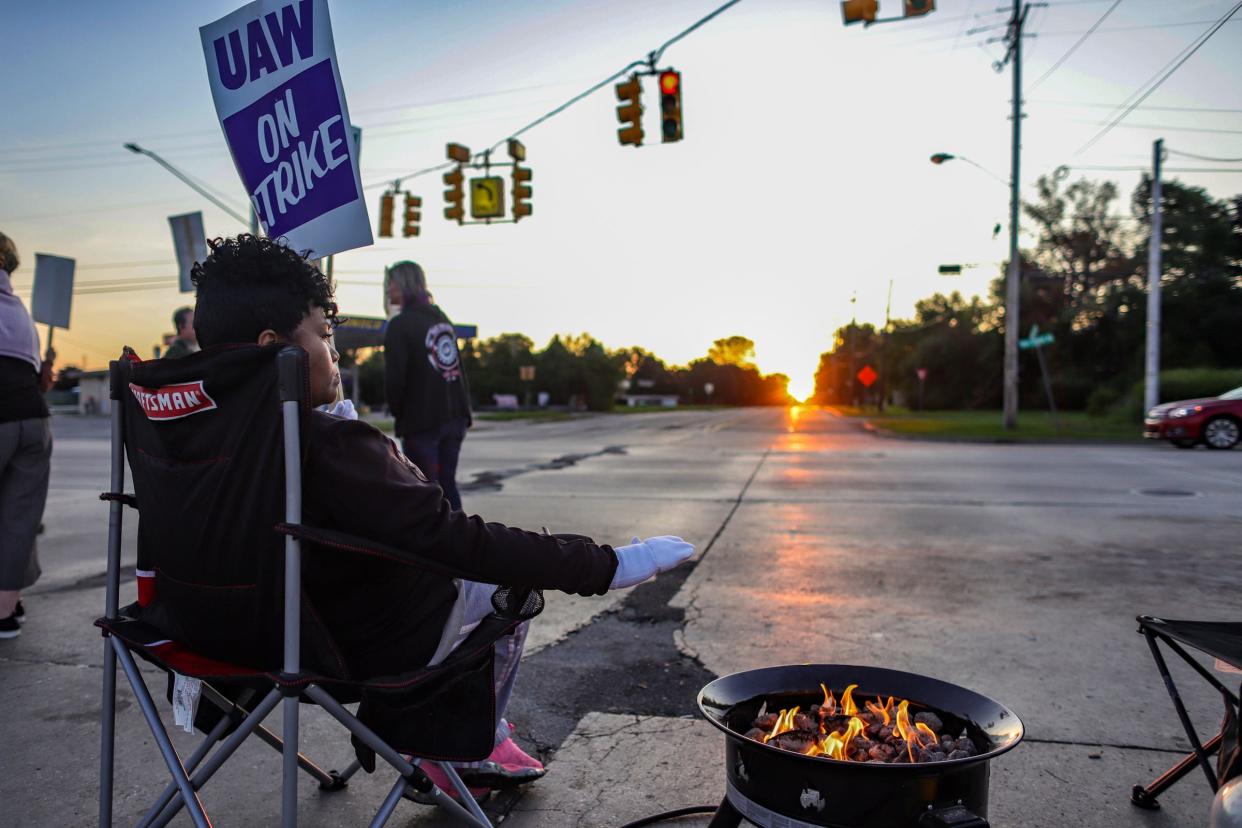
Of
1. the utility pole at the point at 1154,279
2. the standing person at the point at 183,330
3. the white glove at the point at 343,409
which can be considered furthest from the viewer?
the utility pole at the point at 1154,279

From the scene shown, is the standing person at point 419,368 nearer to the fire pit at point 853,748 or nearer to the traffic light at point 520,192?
the fire pit at point 853,748

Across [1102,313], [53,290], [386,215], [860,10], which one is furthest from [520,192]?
[1102,313]

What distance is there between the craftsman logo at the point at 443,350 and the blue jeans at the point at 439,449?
38 cm

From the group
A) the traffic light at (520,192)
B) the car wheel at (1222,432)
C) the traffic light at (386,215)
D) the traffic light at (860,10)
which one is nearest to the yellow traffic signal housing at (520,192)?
the traffic light at (520,192)

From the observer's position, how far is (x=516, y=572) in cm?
168

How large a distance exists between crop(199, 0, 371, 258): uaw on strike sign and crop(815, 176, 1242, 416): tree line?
962 inches

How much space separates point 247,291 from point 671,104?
12281 mm

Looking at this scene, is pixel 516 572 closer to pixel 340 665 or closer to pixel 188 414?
pixel 340 665

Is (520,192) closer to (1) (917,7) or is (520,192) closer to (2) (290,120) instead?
(1) (917,7)

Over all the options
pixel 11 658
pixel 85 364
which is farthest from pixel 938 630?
pixel 85 364

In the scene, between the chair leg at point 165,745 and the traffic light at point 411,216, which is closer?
the chair leg at point 165,745

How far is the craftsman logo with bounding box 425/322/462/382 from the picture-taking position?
5766 mm

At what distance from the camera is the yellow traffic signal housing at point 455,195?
17.8 metres

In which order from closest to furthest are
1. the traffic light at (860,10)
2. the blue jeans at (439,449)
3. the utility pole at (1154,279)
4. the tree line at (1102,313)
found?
the blue jeans at (439,449), the traffic light at (860,10), the utility pole at (1154,279), the tree line at (1102,313)
